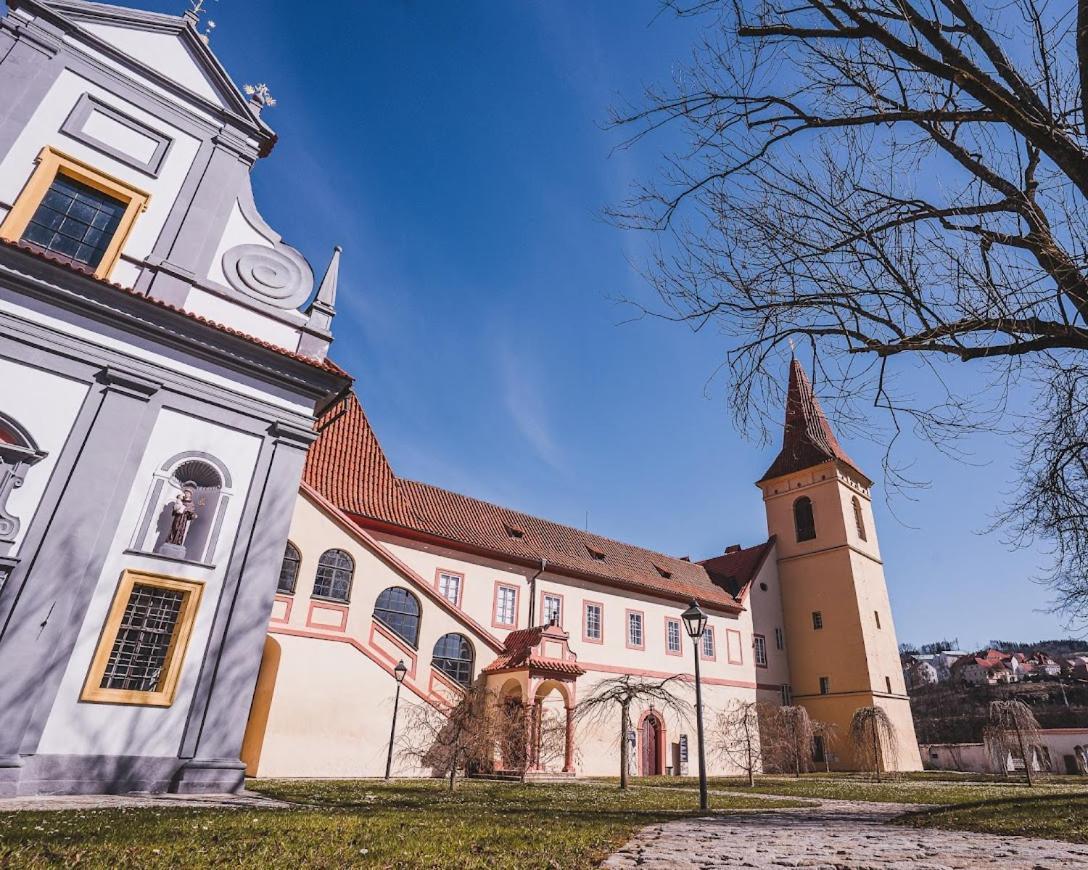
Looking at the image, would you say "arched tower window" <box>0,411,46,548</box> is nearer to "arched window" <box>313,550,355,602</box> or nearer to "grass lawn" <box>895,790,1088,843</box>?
"arched window" <box>313,550,355,602</box>

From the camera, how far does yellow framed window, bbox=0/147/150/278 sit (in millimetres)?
10828

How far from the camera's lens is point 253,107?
1417 centimetres

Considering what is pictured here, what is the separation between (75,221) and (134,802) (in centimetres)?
969

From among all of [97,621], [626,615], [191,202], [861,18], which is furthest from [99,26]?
[626,615]

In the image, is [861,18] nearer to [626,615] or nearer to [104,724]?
[104,724]

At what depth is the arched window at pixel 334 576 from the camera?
54.1 feet

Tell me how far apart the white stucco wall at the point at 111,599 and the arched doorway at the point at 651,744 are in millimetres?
20628

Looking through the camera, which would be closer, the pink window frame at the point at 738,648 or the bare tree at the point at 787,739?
the bare tree at the point at 787,739

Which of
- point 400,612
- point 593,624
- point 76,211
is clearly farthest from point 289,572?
point 593,624

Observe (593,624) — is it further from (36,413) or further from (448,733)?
(36,413)

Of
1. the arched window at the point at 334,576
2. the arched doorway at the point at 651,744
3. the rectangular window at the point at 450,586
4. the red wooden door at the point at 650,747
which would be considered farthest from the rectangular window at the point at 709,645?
the arched window at the point at 334,576

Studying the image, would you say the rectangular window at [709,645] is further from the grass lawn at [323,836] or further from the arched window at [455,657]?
the grass lawn at [323,836]

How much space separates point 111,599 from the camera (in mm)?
9422

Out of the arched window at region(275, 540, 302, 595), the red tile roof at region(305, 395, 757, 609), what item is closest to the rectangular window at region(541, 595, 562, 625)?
the red tile roof at region(305, 395, 757, 609)
